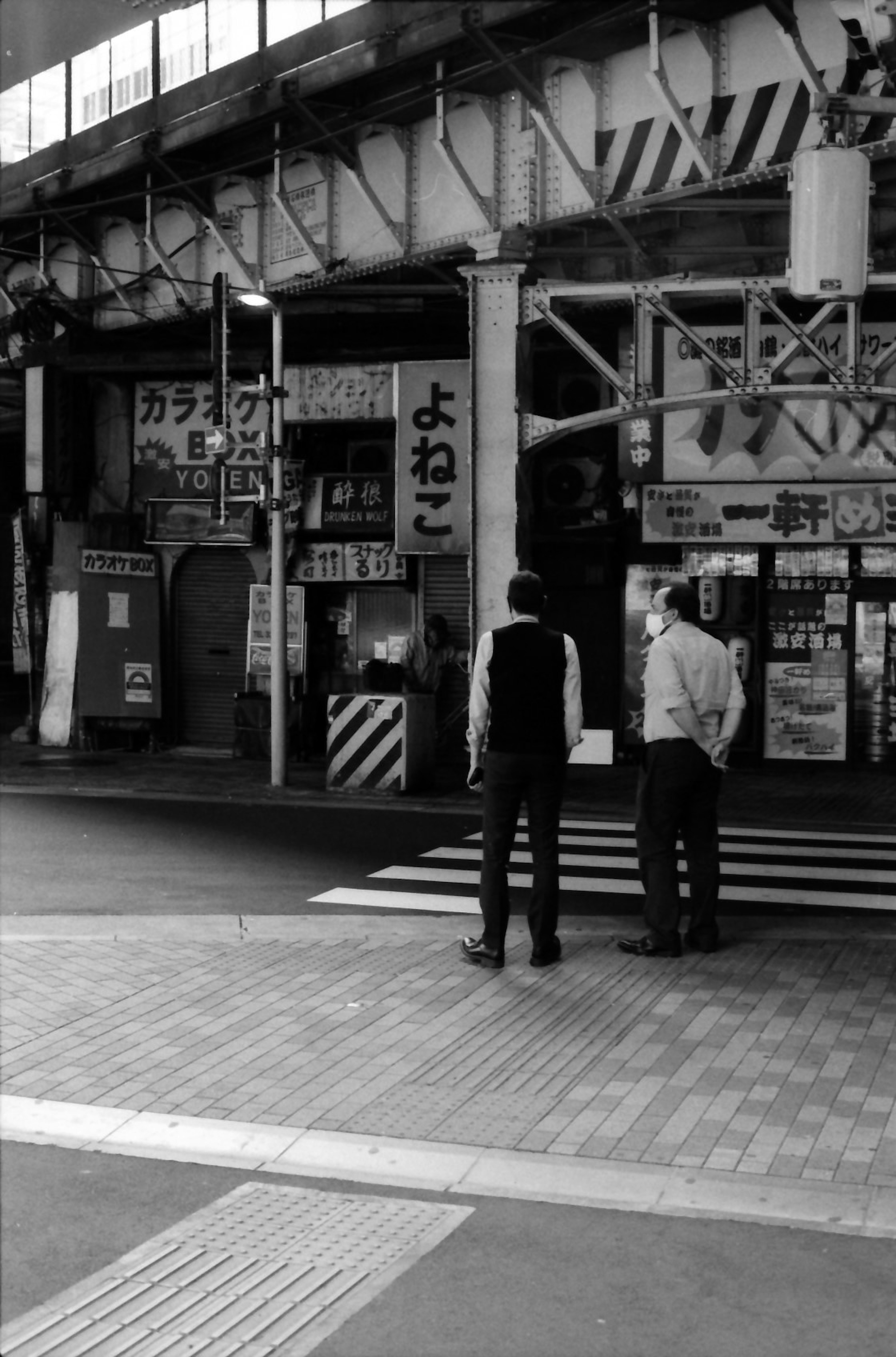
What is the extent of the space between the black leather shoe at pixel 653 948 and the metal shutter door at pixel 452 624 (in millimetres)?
11626

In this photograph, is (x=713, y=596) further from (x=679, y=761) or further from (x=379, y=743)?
(x=679, y=761)

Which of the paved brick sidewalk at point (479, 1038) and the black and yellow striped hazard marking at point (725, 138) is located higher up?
the black and yellow striped hazard marking at point (725, 138)

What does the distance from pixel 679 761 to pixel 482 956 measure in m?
1.47

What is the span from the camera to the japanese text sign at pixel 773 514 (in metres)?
18.9

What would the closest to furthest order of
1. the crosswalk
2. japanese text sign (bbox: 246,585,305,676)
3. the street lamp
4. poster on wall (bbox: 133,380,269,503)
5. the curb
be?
the curb
the crosswalk
the street lamp
japanese text sign (bbox: 246,585,305,676)
poster on wall (bbox: 133,380,269,503)

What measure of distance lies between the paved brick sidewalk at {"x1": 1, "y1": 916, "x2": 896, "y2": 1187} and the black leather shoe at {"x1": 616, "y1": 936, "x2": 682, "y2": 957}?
0.10 m

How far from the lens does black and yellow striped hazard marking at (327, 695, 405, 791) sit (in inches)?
660

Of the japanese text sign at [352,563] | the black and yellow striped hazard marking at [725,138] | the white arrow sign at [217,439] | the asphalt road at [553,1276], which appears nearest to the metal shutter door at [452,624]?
the japanese text sign at [352,563]

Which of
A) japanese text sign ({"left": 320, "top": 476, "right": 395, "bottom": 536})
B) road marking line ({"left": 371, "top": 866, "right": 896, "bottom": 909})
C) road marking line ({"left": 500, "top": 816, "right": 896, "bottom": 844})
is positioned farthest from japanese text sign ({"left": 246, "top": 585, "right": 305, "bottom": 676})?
road marking line ({"left": 371, "top": 866, "right": 896, "bottom": 909})

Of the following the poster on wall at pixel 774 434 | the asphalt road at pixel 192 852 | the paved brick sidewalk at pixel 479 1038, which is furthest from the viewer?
the poster on wall at pixel 774 434

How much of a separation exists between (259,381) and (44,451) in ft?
17.0

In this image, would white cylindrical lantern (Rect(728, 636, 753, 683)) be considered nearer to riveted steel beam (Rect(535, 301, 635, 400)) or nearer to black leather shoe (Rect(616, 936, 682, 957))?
riveted steel beam (Rect(535, 301, 635, 400))

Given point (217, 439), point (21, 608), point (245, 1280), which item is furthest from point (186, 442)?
point (245, 1280)

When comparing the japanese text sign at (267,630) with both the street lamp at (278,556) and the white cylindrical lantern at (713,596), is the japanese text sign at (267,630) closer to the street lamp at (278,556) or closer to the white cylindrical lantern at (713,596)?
the street lamp at (278,556)
